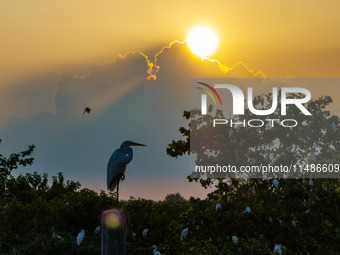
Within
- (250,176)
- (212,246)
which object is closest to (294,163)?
(250,176)

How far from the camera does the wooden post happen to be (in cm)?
1083

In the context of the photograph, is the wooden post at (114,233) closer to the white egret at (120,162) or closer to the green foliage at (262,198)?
the white egret at (120,162)

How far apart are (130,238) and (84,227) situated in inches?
90.3

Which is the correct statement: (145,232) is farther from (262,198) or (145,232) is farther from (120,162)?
(120,162)

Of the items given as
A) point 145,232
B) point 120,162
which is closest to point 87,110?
point 145,232

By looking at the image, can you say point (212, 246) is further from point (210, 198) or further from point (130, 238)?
point (210, 198)

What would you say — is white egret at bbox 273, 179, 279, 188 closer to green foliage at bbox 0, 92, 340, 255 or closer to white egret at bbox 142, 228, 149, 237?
green foliage at bbox 0, 92, 340, 255

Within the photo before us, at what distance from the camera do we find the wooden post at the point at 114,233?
426 inches

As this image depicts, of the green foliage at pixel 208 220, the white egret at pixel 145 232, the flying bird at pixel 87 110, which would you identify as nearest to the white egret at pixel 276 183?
the green foliage at pixel 208 220

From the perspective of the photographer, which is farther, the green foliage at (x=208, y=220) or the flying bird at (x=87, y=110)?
the flying bird at (x=87, y=110)

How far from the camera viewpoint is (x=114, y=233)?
1084cm

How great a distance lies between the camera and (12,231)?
2289cm

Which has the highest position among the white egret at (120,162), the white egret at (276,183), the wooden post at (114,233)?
the white egret at (276,183)

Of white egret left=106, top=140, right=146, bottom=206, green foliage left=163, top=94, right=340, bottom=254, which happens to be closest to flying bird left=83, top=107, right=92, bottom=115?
green foliage left=163, top=94, right=340, bottom=254
